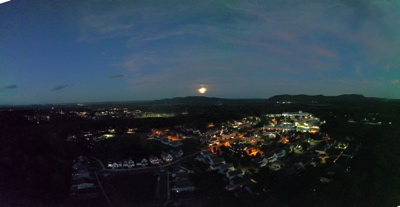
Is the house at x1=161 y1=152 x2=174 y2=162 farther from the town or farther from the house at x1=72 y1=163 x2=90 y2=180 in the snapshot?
the house at x1=72 y1=163 x2=90 y2=180

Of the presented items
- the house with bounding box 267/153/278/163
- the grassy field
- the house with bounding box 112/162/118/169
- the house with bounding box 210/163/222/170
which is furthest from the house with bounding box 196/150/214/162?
the house with bounding box 112/162/118/169

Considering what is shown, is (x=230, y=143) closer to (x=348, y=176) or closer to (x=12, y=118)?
(x=348, y=176)

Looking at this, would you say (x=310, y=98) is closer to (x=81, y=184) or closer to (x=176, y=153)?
(x=176, y=153)

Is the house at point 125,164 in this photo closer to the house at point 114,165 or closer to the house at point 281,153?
the house at point 114,165

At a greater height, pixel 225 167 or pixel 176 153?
pixel 176 153

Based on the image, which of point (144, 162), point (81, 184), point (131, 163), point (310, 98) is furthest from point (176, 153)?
point (310, 98)

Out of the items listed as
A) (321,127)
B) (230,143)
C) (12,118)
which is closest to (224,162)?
(230,143)

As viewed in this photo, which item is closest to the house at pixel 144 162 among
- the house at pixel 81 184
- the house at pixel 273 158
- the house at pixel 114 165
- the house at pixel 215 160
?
the house at pixel 114 165
